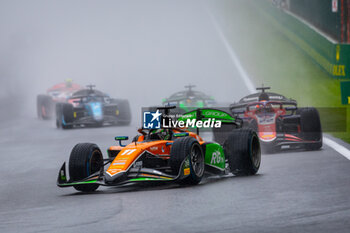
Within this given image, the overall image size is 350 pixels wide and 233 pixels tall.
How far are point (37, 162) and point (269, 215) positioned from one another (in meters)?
8.97

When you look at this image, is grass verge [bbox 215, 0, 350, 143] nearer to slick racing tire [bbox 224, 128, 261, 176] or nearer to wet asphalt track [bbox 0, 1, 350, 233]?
slick racing tire [bbox 224, 128, 261, 176]

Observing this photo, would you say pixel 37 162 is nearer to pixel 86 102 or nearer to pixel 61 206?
pixel 61 206

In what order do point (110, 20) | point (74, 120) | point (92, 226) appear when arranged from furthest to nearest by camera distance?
point (110, 20) < point (74, 120) < point (92, 226)

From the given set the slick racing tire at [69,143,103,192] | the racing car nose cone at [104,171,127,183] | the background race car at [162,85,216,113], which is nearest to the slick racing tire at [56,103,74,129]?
the background race car at [162,85,216,113]

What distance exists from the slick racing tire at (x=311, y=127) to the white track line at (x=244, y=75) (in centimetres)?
42

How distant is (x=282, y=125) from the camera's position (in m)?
16.8

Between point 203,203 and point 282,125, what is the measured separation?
323 inches

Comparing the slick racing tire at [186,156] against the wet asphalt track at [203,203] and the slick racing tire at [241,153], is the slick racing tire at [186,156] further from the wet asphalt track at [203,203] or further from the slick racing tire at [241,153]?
the slick racing tire at [241,153]

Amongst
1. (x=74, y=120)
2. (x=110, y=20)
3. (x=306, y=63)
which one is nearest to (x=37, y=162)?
(x=74, y=120)

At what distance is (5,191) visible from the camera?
38.1 feet

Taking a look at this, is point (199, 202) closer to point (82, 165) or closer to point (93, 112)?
point (82, 165)

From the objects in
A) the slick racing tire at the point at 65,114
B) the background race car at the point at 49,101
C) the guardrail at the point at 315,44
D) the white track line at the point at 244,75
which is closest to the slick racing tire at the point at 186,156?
the white track line at the point at 244,75

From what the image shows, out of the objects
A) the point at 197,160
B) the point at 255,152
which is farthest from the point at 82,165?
the point at 255,152

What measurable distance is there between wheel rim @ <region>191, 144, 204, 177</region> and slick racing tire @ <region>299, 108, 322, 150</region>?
5217 millimetres
